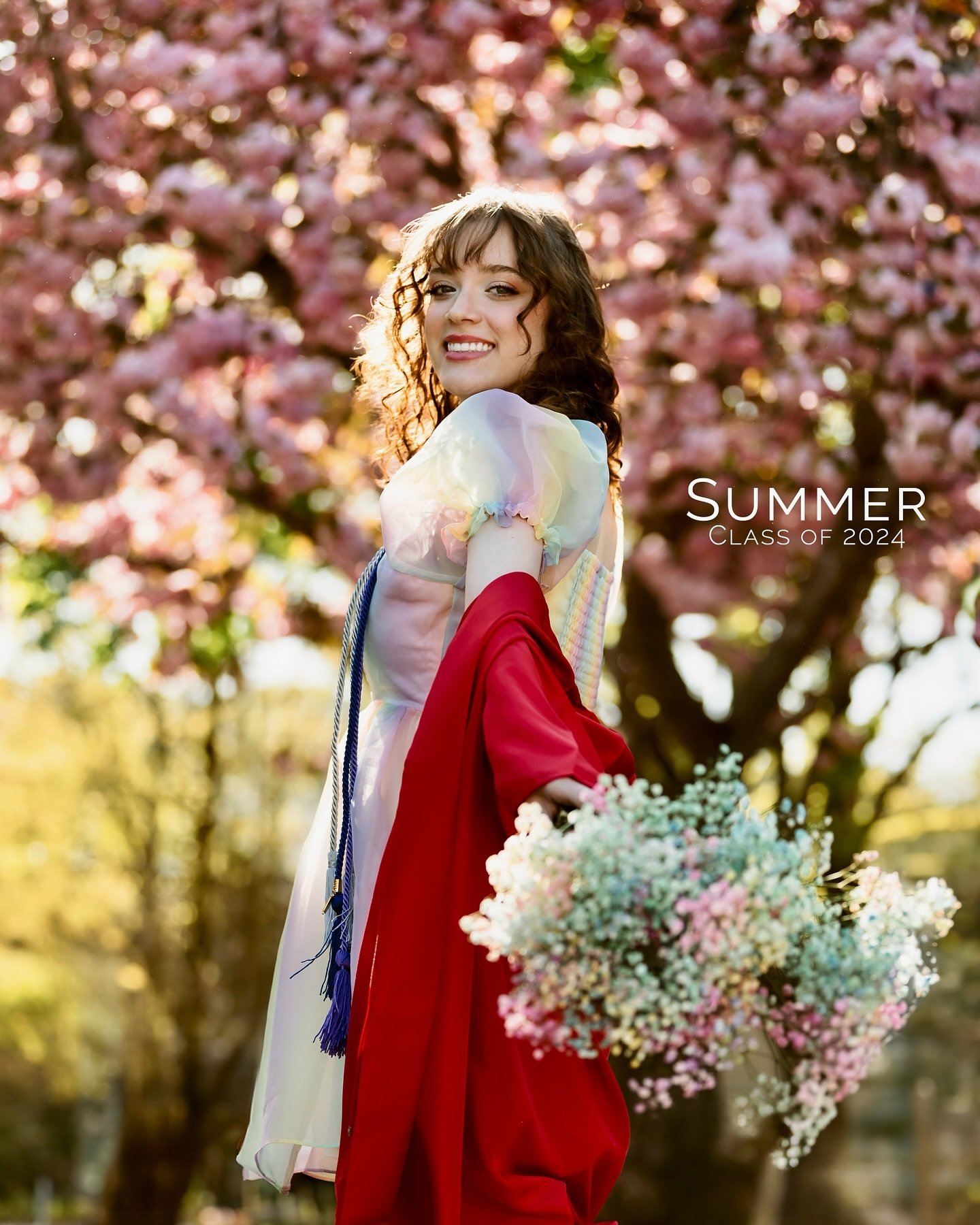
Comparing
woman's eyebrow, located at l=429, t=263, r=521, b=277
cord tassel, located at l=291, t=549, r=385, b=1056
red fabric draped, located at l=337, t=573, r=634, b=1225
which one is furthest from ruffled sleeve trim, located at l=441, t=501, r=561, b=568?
woman's eyebrow, located at l=429, t=263, r=521, b=277

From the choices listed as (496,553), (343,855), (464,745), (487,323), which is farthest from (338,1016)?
(487,323)

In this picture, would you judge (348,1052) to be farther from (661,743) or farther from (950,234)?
(661,743)

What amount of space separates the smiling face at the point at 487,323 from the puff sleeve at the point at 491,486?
0.08 metres

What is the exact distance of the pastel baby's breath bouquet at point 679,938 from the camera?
4.56 ft

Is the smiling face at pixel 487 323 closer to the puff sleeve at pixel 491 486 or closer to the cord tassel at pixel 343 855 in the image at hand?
the puff sleeve at pixel 491 486

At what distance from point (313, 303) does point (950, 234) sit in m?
1.85

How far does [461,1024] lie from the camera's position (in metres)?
1.64

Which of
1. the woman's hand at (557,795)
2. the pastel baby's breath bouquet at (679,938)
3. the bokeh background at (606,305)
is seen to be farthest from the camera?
the bokeh background at (606,305)

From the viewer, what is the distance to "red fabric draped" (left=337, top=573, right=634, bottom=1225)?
1.62 metres

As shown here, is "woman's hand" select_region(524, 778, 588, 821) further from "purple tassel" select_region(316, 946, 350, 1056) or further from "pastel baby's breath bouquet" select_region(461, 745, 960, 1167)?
"purple tassel" select_region(316, 946, 350, 1056)

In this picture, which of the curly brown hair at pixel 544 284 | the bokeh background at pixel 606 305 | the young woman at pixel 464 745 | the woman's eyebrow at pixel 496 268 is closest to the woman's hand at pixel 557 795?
the young woman at pixel 464 745

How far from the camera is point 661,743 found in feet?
17.8

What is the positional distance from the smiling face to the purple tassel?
0.73m

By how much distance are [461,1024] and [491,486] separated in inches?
23.4
